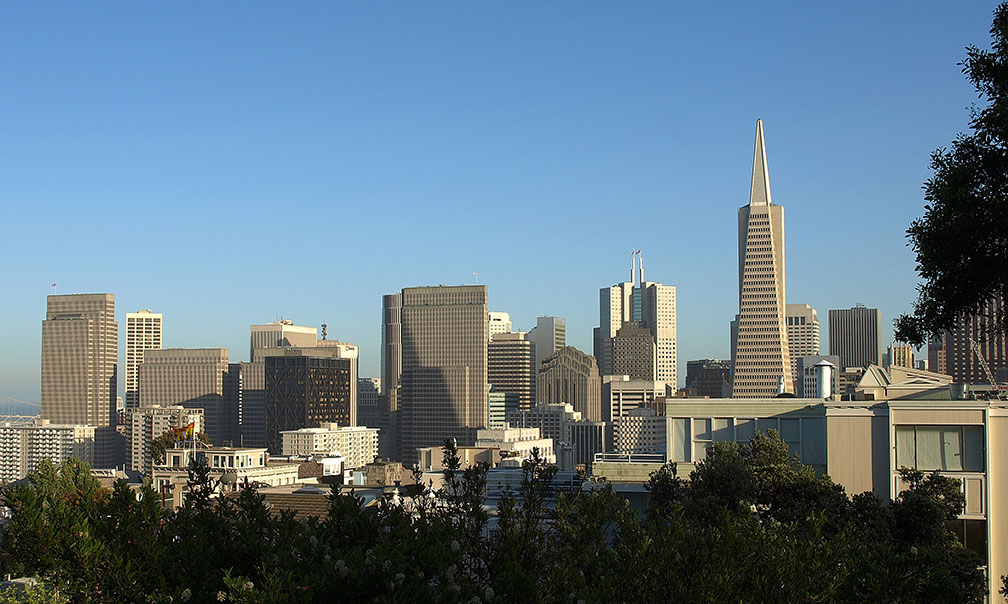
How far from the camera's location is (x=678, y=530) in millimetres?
13430

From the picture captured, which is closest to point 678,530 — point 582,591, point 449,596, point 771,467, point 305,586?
point 582,591

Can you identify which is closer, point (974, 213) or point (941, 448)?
point (974, 213)

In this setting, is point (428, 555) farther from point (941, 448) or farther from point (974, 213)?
point (941, 448)

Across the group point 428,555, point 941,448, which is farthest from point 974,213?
point 941,448

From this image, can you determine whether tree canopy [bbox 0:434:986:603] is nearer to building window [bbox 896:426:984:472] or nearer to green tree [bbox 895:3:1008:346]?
green tree [bbox 895:3:1008:346]

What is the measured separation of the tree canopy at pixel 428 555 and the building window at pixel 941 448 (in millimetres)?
16903

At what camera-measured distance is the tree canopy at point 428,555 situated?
10484 millimetres

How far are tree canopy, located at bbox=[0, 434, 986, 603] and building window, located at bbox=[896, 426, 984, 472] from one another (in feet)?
55.5

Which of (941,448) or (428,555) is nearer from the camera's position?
(428,555)

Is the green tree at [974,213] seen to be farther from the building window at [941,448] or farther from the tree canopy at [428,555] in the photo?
the building window at [941,448]

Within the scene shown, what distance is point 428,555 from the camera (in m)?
11.3

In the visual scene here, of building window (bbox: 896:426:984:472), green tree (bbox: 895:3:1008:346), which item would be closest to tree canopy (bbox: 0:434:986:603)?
green tree (bbox: 895:3:1008:346)

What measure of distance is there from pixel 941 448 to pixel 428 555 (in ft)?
84.3

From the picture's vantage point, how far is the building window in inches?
1289
